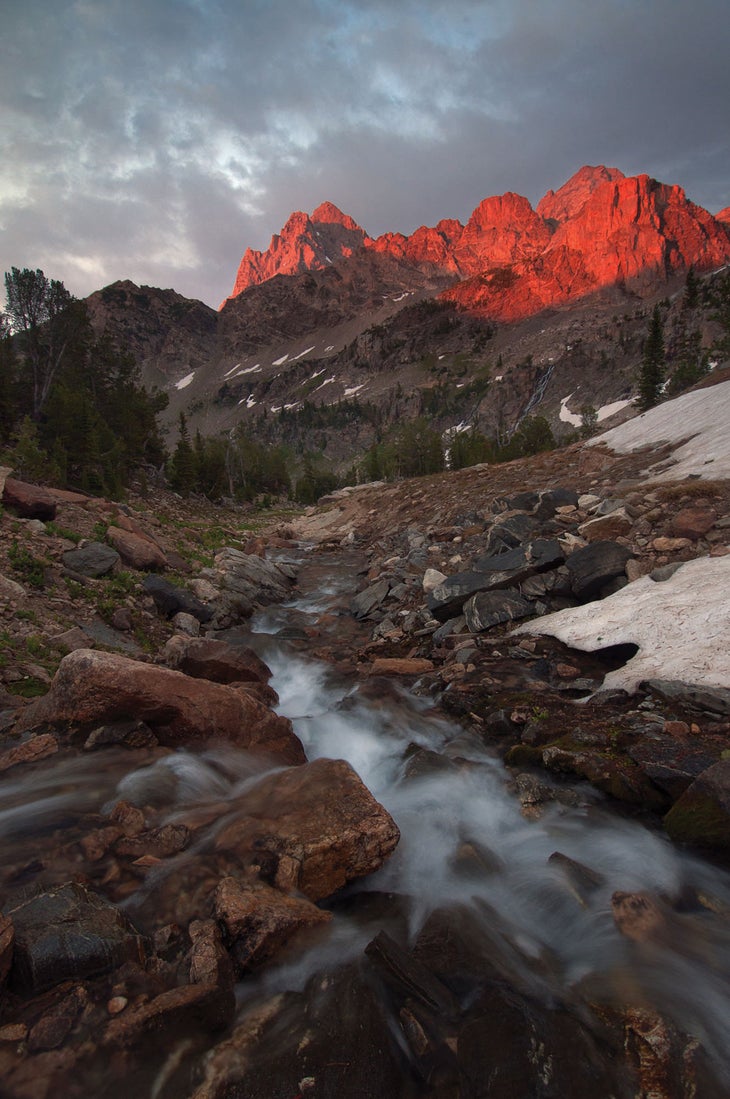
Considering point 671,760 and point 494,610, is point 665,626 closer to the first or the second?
point 671,760

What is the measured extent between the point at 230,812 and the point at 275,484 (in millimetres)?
101763

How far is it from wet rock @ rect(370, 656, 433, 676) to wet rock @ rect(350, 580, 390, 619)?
431 centimetres

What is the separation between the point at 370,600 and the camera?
1591 centimetres

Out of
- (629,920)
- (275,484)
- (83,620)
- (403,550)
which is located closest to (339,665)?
(83,620)

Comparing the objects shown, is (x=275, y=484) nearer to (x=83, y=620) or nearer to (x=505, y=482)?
(x=505, y=482)

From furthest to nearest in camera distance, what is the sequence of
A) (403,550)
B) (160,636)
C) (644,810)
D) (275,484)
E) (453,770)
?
(275,484) < (403,550) < (160,636) < (453,770) < (644,810)

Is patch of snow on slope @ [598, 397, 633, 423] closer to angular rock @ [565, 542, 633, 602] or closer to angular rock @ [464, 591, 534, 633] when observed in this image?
angular rock @ [565, 542, 633, 602]

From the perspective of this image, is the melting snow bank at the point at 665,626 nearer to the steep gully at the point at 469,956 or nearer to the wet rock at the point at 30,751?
the steep gully at the point at 469,956

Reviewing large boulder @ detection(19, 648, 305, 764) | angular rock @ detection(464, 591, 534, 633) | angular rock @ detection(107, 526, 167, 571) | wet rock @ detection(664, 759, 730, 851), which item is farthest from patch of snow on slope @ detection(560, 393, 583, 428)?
large boulder @ detection(19, 648, 305, 764)

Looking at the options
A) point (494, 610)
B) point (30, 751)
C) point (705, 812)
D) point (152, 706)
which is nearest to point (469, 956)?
point (705, 812)

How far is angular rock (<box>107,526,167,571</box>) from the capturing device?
14.5 metres

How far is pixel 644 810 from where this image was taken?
5.77m

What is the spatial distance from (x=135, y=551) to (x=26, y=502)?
3.18 meters

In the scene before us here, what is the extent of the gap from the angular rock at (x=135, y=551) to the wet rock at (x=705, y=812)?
1413cm
